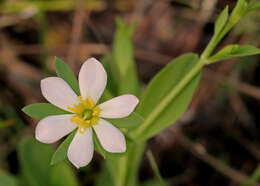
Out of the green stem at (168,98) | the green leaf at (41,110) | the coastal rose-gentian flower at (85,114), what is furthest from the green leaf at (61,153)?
the green stem at (168,98)

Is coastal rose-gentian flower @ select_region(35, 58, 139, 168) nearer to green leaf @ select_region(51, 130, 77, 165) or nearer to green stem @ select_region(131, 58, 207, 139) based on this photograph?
green leaf @ select_region(51, 130, 77, 165)

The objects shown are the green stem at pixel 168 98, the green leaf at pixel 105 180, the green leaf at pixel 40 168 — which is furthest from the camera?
the green leaf at pixel 105 180

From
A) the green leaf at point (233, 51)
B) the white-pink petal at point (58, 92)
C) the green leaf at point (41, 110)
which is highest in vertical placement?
the green leaf at point (233, 51)

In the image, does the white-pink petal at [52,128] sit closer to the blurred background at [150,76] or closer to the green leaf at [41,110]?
the green leaf at [41,110]

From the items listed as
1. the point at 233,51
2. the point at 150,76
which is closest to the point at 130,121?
the point at 233,51

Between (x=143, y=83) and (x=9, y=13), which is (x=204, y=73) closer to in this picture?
(x=143, y=83)

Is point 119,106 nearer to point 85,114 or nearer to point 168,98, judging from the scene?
point 85,114
